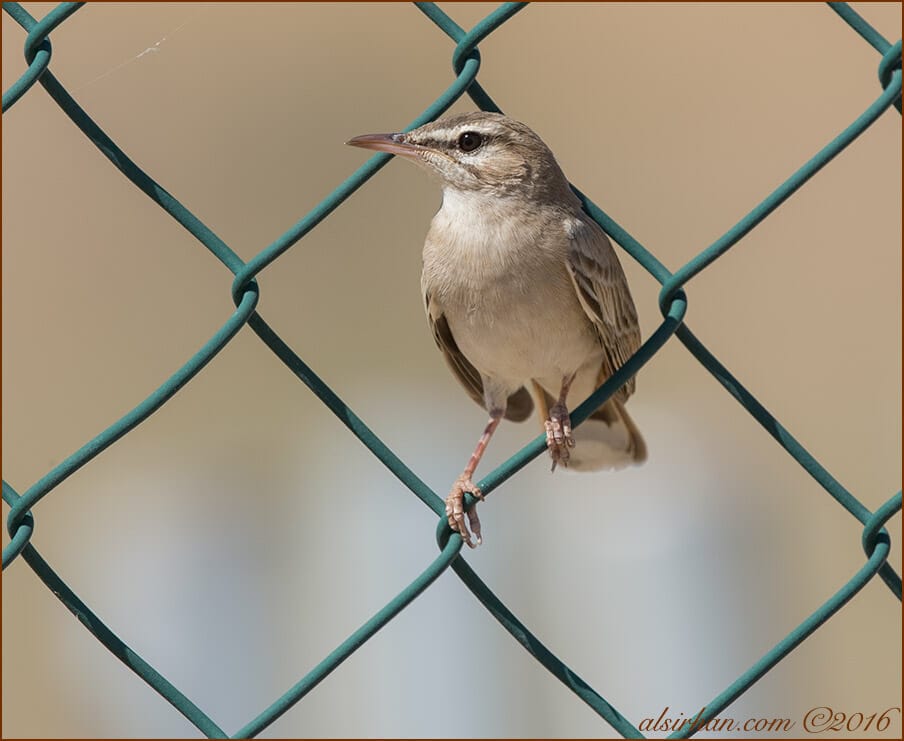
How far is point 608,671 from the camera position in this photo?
6242 mm

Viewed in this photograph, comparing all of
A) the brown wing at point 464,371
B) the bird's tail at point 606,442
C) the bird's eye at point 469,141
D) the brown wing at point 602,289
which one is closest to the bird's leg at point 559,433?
the brown wing at point 602,289

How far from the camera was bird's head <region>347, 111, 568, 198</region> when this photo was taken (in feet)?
12.1

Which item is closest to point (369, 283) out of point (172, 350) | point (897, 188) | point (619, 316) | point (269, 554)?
point (172, 350)

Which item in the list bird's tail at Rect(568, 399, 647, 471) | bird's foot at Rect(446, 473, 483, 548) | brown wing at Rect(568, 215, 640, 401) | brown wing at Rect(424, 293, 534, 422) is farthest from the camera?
bird's tail at Rect(568, 399, 647, 471)

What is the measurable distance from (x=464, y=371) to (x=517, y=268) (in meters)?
0.59

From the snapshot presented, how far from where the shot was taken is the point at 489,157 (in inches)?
148

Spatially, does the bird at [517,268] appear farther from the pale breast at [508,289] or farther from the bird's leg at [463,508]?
the bird's leg at [463,508]

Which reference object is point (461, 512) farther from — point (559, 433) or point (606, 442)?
point (606, 442)

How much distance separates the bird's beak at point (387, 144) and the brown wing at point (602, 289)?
50cm

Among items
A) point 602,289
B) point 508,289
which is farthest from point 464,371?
point 602,289

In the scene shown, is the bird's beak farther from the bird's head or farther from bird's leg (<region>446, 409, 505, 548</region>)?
bird's leg (<region>446, 409, 505, 548</region>)

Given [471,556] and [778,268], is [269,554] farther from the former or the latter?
[778,268]

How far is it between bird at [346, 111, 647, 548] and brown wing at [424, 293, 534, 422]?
0.03 ft

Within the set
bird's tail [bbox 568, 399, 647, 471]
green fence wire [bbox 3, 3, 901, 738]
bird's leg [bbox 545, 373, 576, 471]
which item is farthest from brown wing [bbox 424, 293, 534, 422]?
green fence wire [bbox 3, 3, 901, 738]
